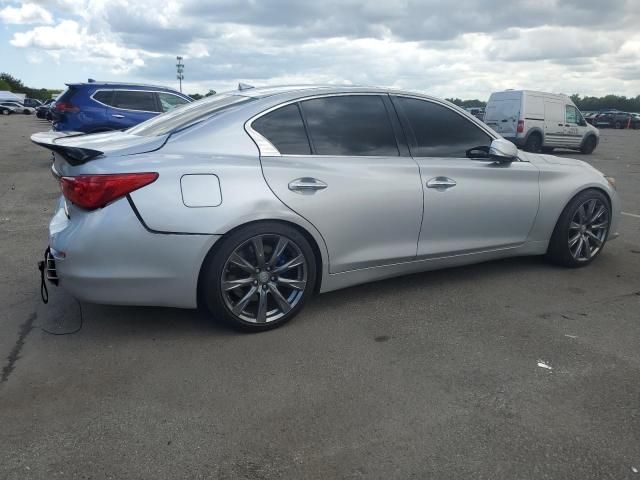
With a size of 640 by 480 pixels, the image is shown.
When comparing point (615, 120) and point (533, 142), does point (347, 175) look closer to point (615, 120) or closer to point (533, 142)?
point (533, 142)

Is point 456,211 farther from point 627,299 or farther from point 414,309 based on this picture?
point 627,299

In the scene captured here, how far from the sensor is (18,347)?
354 centimetres

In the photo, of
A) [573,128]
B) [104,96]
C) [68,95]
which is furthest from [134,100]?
[573,128]

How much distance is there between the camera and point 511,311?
4168mm

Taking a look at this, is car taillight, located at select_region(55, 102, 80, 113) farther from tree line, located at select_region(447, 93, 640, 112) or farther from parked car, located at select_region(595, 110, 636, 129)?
tree line, located at select_region(447, 93, 640, 112)

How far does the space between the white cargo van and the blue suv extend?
431 inches

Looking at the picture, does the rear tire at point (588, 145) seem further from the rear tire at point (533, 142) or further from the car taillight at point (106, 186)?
the car taillight at point (106, 186)

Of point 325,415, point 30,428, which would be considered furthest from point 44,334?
point 325,415

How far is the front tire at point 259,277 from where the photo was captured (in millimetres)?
3535

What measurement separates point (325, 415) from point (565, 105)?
1879 centimetres

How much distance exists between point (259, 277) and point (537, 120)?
54.5 feet

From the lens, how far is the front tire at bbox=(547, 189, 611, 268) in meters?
5.04

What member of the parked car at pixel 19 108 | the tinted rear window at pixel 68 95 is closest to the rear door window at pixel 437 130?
the tinted rear window at pixel 68 95

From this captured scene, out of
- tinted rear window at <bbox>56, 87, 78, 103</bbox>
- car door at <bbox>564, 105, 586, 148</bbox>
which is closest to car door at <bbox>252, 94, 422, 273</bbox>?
tinted rear window at <bbox>56, 87, 78, 103</bbox>
